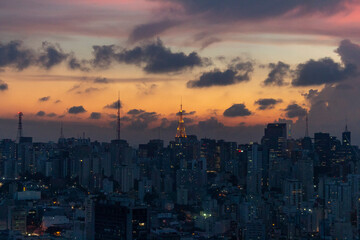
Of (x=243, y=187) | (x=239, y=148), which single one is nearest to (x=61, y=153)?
(x=239, y=148)

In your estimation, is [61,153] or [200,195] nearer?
[200,195]

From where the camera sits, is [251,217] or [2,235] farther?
[251,217]

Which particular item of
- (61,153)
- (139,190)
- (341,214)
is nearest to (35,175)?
(61,153)

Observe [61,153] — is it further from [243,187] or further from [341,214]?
[341,214]

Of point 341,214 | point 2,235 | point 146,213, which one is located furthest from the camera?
point 341,214

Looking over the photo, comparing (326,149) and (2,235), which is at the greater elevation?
(326,149)

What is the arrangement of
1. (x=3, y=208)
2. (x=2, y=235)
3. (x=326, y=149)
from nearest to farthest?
1. (x=2, y=235)
2. (x=3, y=208)
3. (x=326, y=149)

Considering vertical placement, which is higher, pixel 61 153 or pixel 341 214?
pixel 61 153

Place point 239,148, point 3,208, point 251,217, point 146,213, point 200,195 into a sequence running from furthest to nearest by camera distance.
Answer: point 239,148 → point 200,195 → point 3,208 → point 251,217 → point 146,213

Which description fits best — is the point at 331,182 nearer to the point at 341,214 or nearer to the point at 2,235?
the point at 341,214
